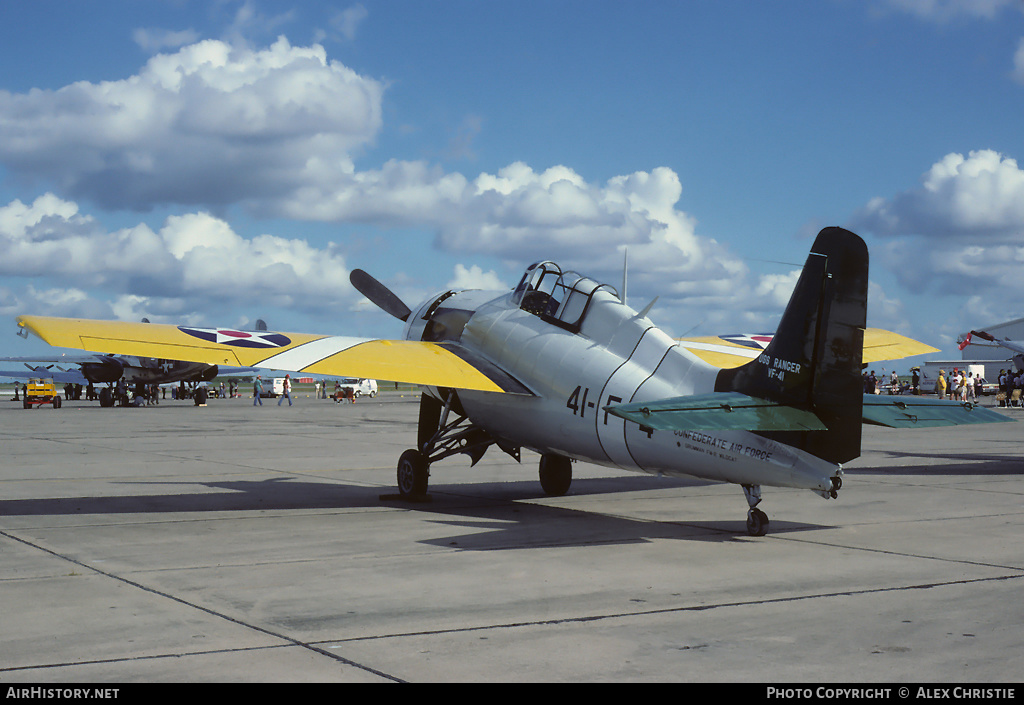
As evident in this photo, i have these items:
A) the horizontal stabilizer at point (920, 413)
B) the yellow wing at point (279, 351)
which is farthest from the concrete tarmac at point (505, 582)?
the yellow wing at point (279, 351)

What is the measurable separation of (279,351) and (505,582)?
19.4 feet

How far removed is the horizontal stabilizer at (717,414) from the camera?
880cm

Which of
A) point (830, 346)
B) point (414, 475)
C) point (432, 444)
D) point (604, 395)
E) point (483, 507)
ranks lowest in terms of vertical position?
point (483, 507)

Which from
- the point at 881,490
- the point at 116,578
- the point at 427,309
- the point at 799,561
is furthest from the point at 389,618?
the point at 881,490

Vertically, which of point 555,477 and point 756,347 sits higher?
point 756,347

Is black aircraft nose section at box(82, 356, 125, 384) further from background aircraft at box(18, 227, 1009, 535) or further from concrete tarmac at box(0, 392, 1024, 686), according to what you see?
background aircraft at box(18, 227, 1009, 535)

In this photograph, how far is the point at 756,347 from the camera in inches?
643

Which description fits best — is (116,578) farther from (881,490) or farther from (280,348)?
(881,490)

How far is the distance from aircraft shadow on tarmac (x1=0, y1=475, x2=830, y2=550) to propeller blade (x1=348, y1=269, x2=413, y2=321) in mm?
2995

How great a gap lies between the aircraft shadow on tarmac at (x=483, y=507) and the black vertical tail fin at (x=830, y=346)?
161 centimetres

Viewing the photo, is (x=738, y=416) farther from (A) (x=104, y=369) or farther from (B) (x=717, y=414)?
(A) (x=104, y=369)

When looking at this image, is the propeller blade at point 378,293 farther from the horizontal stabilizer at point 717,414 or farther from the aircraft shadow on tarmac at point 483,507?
the horizontal stabilizer at point 717,414

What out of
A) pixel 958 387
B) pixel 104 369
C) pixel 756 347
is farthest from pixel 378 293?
pixel 104 369

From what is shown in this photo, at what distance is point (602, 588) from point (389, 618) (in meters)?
1.83
